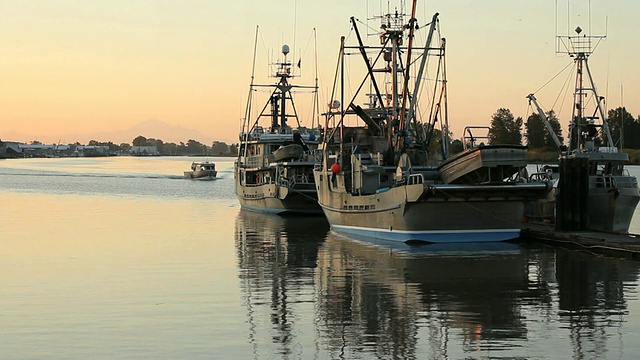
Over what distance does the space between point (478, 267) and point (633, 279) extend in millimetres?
5719

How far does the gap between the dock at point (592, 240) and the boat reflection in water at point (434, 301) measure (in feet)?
2.18

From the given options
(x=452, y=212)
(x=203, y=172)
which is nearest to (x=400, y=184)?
(x=452, y=212)

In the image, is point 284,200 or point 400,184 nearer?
point 400,184

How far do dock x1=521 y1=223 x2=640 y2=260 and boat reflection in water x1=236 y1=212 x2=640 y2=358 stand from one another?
666mm

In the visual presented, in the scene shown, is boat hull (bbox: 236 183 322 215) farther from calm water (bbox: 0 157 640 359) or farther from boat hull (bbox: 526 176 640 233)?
boat hull (bbox: 526 176 640 233)

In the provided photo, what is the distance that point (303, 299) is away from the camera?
1104 inches

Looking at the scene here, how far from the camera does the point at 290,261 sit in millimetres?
38375

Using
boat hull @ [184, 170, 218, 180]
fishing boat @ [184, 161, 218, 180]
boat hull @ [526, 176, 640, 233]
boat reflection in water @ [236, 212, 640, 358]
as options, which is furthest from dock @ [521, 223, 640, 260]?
fishing boat @ [184, 161, 218, 180]

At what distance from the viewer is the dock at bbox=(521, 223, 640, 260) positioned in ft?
119

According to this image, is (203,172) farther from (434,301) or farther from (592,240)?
(434,301)

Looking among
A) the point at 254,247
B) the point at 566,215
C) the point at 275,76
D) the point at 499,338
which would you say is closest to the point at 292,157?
the point at 275,76

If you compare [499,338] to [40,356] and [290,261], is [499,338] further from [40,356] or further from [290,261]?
[290,261]

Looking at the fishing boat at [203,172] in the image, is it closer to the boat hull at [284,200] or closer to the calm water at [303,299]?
the boat hull at [284,200]

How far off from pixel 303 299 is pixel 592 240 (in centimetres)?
1533
